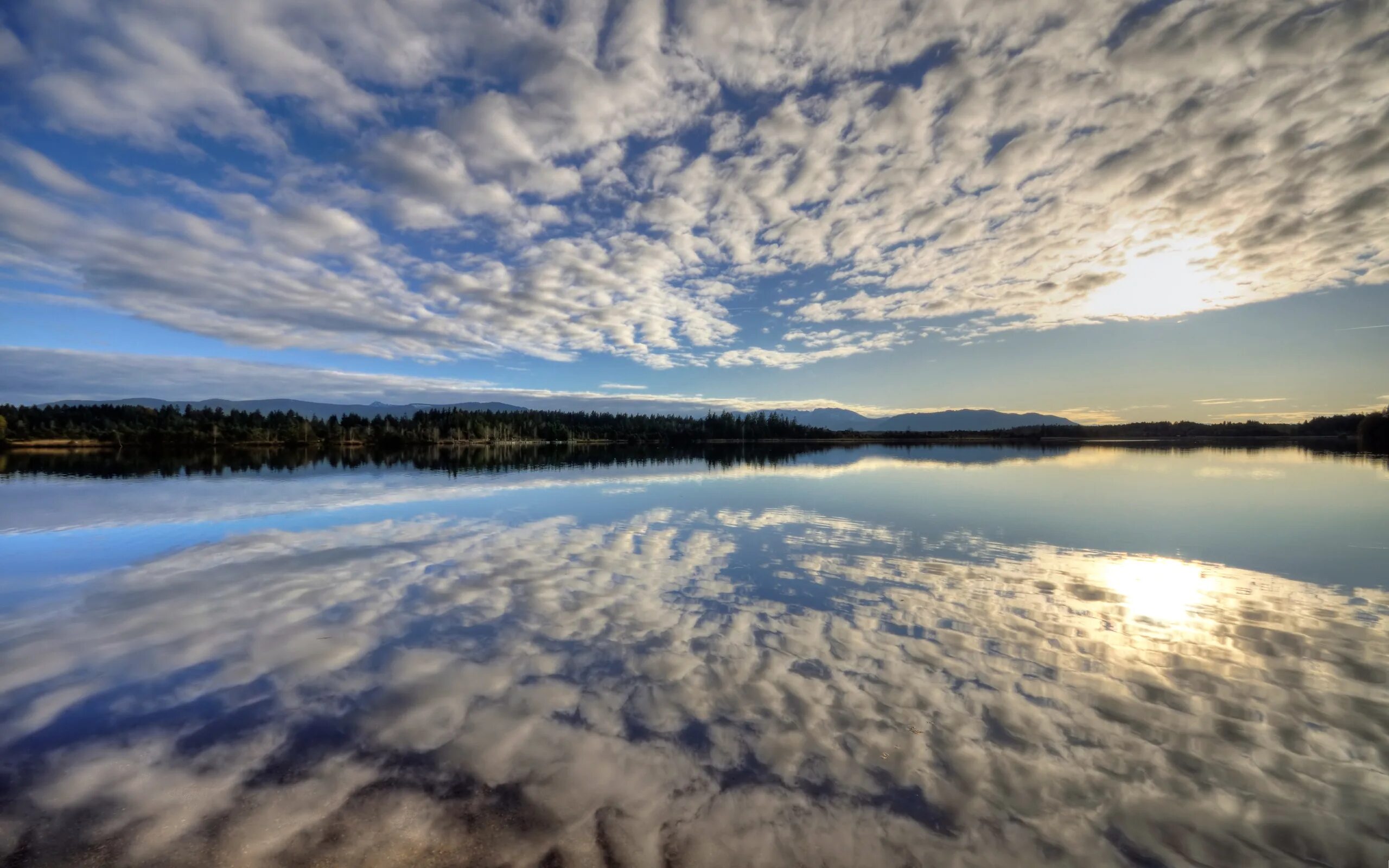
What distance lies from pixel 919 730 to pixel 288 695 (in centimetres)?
969

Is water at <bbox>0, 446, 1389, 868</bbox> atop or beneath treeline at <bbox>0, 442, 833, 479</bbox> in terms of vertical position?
atop

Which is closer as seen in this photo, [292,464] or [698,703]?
[698,703]

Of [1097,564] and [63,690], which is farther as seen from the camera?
[1097,564]

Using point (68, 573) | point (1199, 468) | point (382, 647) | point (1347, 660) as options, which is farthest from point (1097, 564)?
point (1199, 468)

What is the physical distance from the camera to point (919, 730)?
735 cm

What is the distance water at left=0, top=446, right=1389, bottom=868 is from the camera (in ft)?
17.9

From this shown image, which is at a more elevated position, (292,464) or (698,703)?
(698,703)

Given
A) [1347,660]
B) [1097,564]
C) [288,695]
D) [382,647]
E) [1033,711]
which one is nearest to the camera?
[1033,711]

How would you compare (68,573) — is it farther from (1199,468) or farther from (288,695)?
(1199,468)

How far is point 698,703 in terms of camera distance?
26.9 ft

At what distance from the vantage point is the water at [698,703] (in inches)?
215

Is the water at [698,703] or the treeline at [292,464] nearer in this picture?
the water at [698,703]

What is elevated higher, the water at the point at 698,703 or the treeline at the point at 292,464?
the water at the point at 698,703

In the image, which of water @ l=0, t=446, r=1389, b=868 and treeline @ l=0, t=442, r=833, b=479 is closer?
water @ l=0, t=446, r=1389, b=868
